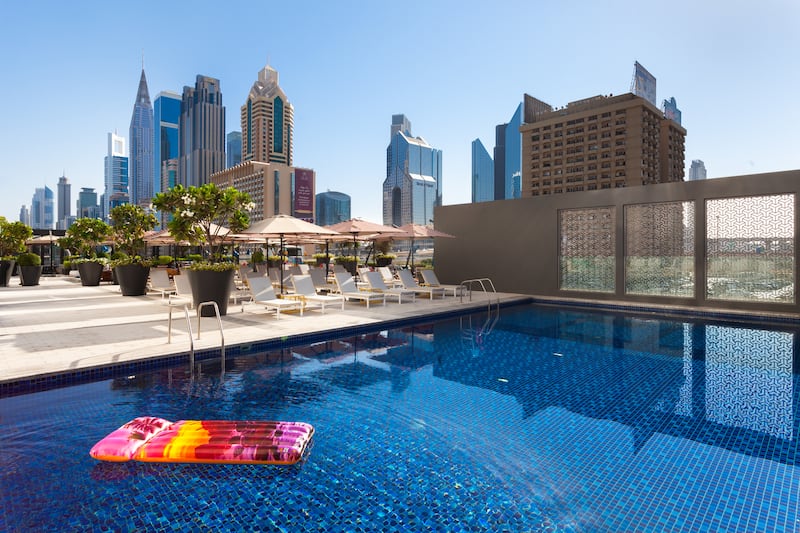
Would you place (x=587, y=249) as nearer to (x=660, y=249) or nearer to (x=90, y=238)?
(x=660, y=249)

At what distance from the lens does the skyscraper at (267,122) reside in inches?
6245

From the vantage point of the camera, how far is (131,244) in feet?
44.0

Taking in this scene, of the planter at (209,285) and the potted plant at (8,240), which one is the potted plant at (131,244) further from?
the potted plant at (8,240)

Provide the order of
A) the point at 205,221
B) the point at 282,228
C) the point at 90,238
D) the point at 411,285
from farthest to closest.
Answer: the point at 90,238, the point at 411,285, the point at 282,228, the point at 205,221

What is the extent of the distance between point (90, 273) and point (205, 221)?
9260 mm

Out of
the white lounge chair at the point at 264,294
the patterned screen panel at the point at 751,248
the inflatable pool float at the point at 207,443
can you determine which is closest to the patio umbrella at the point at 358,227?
the white lounge chair at the point at 264,294

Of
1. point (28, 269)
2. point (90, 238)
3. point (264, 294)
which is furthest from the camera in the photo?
point (28, 269)

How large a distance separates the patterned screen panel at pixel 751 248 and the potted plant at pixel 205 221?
35.6 feet

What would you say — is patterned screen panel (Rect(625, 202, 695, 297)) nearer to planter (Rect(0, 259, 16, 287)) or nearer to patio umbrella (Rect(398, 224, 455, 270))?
patio umbrella (Rect(398, 224, 455, 270))

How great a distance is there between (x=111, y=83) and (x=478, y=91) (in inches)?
751

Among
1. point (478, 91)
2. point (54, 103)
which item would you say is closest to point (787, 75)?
point (478, 91)

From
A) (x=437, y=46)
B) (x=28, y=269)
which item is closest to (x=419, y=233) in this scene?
(x=437, y=46)

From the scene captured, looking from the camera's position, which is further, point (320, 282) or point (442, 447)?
point (320, 282)

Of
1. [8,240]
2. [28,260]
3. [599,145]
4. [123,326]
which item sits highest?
[599,145]
